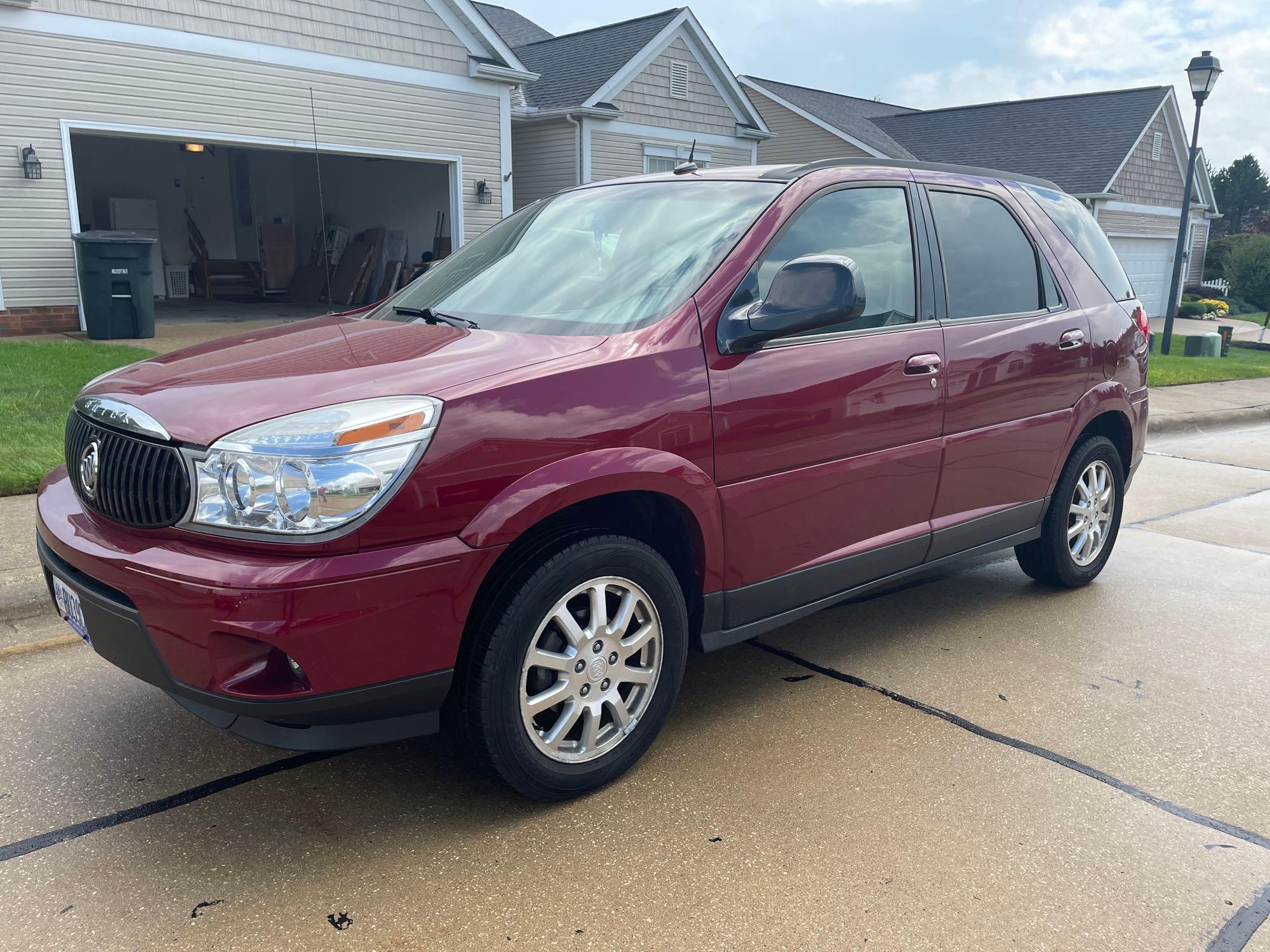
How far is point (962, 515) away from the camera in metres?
4.07

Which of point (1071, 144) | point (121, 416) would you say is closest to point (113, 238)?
point (121, 416)

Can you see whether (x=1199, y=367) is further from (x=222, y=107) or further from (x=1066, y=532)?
(x=222, y=107)

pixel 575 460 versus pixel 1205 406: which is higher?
pixel 575 460

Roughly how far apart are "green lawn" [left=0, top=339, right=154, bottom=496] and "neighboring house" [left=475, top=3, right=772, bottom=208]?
390 inches

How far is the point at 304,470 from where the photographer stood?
2.40 metres

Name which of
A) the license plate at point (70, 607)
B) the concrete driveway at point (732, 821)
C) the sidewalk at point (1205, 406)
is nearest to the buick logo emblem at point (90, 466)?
the license plate at point (70, 607)

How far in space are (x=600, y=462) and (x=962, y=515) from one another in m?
1.92

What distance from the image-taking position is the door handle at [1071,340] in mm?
4367

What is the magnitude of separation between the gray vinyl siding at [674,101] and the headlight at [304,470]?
17.5m

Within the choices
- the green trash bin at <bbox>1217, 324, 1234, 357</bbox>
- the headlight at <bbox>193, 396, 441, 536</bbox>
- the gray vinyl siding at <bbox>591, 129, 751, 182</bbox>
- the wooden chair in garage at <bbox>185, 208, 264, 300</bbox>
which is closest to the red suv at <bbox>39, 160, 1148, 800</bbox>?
the headlight at <bbox>193, 396, 441, 536</bbox>

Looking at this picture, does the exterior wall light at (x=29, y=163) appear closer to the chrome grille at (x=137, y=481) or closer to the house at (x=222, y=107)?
the house at (x=222, y=107)

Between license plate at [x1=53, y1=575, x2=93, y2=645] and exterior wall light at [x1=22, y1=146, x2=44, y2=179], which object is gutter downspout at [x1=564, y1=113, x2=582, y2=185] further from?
license plate at [x1=53, y1=575, x2=93, y2=645]

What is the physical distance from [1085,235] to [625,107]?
1535cm

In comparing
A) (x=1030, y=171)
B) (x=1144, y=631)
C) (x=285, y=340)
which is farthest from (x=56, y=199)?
(x=1030, y=171)
